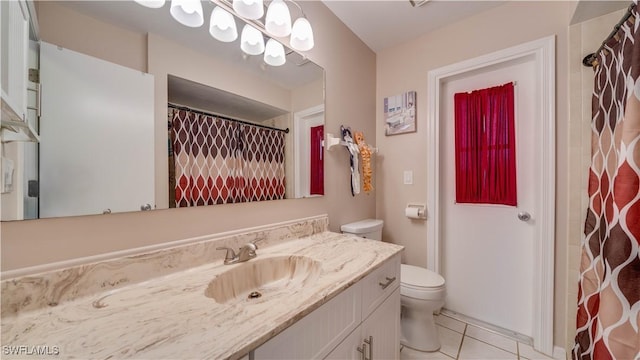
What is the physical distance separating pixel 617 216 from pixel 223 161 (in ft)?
5.20

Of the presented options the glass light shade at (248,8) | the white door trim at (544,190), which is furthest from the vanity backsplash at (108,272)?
the white door trim at (544,190)

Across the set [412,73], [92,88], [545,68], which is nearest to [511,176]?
[545,68]

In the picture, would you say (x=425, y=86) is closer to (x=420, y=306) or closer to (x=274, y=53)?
(x=274, y=53)

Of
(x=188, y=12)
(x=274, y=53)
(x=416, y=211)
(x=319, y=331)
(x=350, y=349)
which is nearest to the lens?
(x=319, y=331)

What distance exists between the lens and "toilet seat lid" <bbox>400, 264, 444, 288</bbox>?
4.89 ft

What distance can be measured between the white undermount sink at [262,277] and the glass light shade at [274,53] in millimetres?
1066

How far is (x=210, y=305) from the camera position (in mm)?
658

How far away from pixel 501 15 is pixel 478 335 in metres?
2.30

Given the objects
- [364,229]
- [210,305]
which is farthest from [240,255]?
[364,229]

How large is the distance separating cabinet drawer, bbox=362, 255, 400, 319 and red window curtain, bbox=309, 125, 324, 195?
659 mm

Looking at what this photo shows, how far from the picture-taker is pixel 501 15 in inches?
65.5

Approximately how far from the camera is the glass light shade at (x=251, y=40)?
1199 mm

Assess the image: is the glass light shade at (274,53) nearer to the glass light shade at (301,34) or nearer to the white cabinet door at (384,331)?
the glass light shade at (301,34)

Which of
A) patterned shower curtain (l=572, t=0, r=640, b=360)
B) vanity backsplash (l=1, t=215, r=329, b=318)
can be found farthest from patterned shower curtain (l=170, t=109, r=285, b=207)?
patterned shower curtain (l=572, t=0, r=640, b=360)
